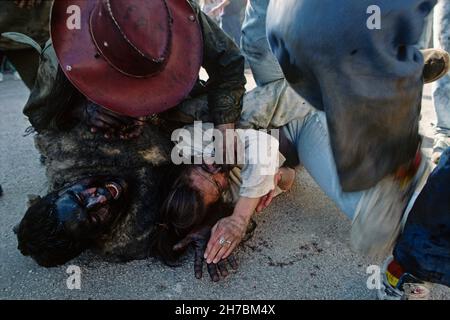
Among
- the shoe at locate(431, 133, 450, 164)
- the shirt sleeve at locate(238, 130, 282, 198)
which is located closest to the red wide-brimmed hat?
the shirt sleeve at locate(238, 130, 282, 198)

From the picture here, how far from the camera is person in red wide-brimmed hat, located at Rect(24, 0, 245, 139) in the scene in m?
1.57

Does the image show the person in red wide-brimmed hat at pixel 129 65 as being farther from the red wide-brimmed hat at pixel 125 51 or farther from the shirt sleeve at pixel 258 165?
the shirt sleeve at pixel 258 165

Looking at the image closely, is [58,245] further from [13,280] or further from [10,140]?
[10,140]

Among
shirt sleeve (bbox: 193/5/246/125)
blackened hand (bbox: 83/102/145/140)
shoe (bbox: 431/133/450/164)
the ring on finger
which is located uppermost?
shirt sleeve (bbox: 193/5/246/125)

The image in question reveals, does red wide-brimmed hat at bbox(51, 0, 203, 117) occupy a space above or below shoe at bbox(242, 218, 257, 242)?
above

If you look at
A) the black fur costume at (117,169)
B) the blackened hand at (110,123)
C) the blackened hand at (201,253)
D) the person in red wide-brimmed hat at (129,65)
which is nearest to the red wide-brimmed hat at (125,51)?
the person in red wide-brimmed hat at (129,65)

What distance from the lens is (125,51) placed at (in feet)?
5.09

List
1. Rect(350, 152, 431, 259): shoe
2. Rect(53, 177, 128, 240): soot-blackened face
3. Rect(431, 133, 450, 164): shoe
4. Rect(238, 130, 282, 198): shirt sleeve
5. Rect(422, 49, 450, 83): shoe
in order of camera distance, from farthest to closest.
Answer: Rect(431, 133, 450, 164): shoe, Rect(238, 130, 282, 198): shirt sleeve, Rect(53, 177, 128, 240): soot-blackened face, Rect(422, 49, 450, 83): shoe, Rect(350, 152, 431, 259): shoe

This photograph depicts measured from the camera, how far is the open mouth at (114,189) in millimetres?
1864

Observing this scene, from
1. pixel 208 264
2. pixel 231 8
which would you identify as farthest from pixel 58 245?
pixel 231 8

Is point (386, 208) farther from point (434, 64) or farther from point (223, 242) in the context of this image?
point (223, 242)

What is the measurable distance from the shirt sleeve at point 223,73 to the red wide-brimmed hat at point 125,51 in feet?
0.64

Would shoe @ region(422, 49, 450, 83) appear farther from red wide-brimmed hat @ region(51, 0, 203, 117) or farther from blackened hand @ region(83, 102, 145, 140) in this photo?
blackened hand @ region(83, 102, 145, 140)

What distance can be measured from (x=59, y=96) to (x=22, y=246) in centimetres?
67
